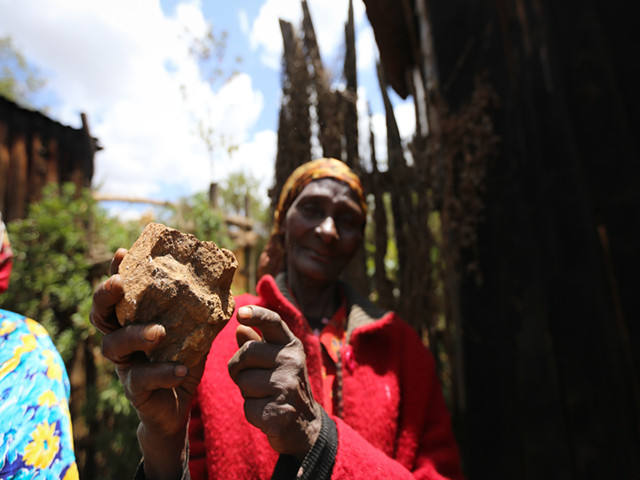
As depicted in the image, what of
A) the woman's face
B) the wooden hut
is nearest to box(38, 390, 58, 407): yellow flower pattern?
the woman's face

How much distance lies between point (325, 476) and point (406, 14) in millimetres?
3275

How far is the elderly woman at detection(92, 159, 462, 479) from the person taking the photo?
87cm

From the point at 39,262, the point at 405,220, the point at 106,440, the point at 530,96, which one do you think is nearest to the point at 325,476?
the point at 405,220

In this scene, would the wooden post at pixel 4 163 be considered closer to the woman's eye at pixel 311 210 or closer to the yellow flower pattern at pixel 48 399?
the yellow flower pattern at pixel 48 399

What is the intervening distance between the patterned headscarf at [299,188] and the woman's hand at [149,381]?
0.81 metres

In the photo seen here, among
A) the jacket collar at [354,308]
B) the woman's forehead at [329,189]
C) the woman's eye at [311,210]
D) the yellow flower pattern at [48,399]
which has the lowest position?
the yellow flower pattern at [48,399]

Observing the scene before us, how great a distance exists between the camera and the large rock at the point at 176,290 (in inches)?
32.7

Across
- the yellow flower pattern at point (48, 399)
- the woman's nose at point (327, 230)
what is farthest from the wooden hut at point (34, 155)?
the woman's nose at point (327, 230)

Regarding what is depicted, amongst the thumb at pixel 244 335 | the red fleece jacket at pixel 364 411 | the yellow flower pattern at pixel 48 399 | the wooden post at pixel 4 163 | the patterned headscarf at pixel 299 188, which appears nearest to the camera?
the thumb at pixel 244 335

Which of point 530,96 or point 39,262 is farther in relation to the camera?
point 39,262

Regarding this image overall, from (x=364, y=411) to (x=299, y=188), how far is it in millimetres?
920

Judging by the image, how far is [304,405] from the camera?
3.02 feet

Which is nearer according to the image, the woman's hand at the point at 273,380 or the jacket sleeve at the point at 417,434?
the woman's hand at the point at 273,380

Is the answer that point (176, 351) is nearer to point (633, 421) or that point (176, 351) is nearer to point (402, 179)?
point (402, 179)
